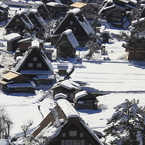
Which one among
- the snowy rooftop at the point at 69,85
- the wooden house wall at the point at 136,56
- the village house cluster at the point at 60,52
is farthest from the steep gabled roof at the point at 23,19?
the snowy rooftop at the point at 69,85

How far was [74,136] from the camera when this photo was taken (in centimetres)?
2697

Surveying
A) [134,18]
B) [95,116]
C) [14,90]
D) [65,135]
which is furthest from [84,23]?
[65,135]

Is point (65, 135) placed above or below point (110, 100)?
above

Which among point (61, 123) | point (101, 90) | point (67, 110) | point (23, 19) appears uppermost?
point (67, 110)

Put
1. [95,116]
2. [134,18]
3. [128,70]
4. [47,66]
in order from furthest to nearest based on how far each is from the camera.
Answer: [134,18] → [128,70] → [47,66] → [95,116]

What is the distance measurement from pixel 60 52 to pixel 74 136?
33.1 metres

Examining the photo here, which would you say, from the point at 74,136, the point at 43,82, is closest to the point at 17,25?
the point at 43,82

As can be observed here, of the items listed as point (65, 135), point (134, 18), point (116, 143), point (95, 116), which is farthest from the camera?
point (134, 18)

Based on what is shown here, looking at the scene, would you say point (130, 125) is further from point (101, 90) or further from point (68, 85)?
point (101, 90)

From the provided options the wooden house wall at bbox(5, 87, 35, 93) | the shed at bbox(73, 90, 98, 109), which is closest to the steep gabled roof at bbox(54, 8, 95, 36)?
the wooden house wall at bbox(5, 87, 35, 93)

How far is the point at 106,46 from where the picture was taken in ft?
219

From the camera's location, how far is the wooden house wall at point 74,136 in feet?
86.3

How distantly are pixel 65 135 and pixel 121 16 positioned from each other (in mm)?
59300

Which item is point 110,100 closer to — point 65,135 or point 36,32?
point 65,135
